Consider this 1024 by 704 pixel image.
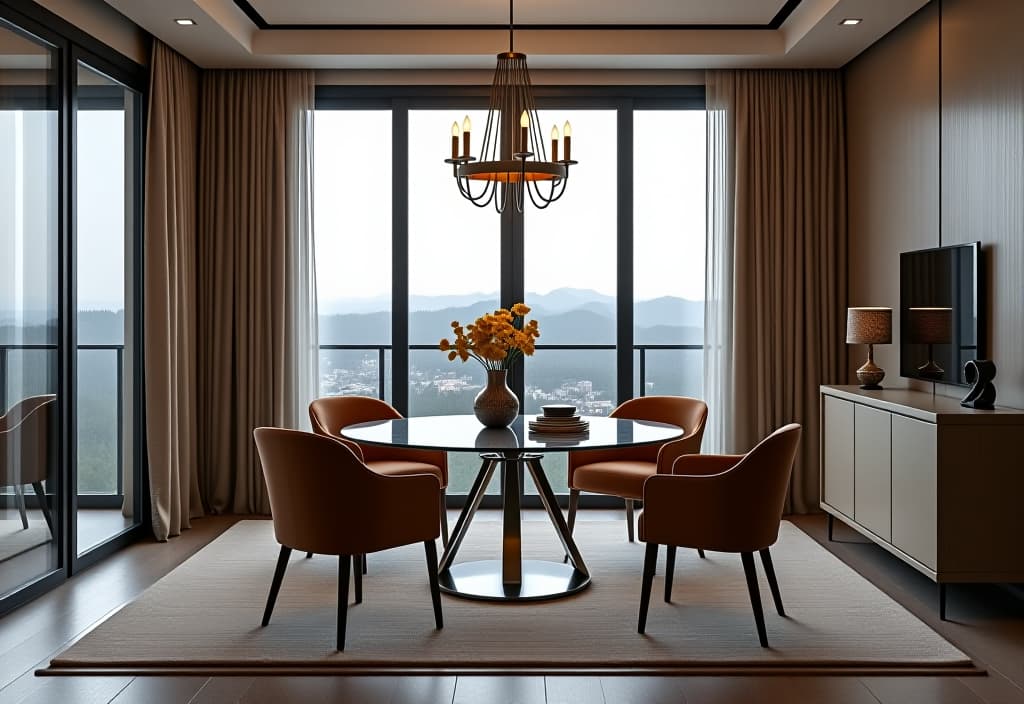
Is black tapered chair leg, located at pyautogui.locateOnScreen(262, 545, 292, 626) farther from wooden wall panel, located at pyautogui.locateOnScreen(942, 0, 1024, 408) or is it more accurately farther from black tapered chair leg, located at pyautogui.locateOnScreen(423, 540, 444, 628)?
wooden wall panel, located at pyautogui.locateOnScreen(942, 0, 1024, 408)

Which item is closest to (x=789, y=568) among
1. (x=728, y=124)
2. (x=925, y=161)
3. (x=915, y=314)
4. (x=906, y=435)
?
(x=906, y=435)

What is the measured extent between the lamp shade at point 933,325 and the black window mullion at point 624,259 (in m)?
1.82

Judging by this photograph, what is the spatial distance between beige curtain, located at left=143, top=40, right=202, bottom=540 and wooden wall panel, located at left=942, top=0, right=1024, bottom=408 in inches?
154

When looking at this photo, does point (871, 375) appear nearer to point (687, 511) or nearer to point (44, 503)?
point (687, 511)

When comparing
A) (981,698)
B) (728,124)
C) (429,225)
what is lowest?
(981,698)

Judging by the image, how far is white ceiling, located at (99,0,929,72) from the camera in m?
4.89

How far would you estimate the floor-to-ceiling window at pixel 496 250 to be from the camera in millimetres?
5832

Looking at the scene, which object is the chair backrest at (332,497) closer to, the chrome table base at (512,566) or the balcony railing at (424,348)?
the chrome table base at (512,566)

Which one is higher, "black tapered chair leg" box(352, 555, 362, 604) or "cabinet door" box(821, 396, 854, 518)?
"cabinet door" box(821, 396, 854, 518)

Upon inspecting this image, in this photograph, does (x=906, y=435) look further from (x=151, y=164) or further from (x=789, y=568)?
(x=151, y=164)

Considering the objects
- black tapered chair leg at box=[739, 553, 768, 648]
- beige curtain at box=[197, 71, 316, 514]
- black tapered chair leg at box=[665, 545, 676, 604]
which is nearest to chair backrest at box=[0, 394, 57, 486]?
beige curtain at box=[197, 71, 316, 514]

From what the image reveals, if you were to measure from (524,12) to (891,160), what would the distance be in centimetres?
210

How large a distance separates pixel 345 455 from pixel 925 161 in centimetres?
317

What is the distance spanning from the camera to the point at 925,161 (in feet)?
15.0
